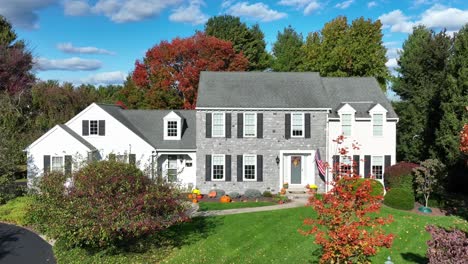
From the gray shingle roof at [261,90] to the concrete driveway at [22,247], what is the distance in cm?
1251

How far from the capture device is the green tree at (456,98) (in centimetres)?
2195

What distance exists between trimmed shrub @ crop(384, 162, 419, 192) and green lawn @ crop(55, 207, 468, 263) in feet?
14.8

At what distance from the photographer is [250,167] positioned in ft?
89.7

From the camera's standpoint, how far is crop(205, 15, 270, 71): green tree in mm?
51312

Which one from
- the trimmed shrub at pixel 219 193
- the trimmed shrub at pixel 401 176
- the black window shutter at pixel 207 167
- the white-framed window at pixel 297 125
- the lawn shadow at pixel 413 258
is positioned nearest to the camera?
the lawn shadow at pixel 413 258

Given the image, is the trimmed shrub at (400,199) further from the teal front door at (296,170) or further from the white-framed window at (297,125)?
the white-framed window at (297,125)

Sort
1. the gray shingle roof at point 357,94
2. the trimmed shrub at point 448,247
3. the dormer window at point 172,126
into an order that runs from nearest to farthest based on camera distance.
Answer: the trimmed shrub at point 448,247 < the gray shingle roof at point 357,94 < the dormer window at point 172,126

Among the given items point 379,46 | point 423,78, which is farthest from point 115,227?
point 379,46

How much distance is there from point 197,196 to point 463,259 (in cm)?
1800

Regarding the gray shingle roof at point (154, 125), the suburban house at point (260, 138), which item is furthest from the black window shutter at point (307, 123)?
the gray shingle roof at point (154, 125)

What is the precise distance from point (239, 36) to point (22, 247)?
3881 centimetres

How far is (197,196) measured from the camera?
25.9 meters

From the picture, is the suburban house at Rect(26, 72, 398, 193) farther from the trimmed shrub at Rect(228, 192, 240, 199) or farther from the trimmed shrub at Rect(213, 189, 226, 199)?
the trimmed shrub at Rect(228, 192, 240, 199)

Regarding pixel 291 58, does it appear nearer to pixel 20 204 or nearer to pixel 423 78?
pixel 423 78
